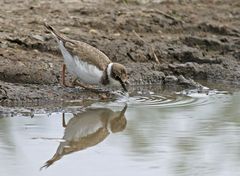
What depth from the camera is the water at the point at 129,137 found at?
729 cm

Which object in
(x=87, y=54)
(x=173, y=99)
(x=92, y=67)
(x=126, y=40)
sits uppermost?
(x=87, y=54)

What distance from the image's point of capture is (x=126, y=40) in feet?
38.0

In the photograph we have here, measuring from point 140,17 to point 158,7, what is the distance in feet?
2.18

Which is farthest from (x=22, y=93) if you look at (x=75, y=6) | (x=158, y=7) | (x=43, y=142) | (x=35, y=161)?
(x=158, y=7)

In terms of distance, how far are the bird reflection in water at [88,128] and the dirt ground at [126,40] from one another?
0.72m

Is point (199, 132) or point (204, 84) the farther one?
point (204, 84)

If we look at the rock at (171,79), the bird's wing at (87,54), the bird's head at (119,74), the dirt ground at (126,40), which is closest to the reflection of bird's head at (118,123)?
the bird's head at (119,74)

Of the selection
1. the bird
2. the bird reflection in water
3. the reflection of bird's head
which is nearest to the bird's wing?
the bird

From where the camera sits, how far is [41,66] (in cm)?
1047

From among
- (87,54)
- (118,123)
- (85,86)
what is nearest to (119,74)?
(87,54)

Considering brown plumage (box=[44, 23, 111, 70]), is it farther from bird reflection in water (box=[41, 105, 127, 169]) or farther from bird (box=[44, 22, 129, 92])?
bird reflection in water (box=[41, 105, 127, 169])

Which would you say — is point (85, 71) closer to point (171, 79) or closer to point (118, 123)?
point (118, 123)

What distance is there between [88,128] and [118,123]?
0.44 meters

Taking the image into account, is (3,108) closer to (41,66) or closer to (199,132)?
(41,66)
